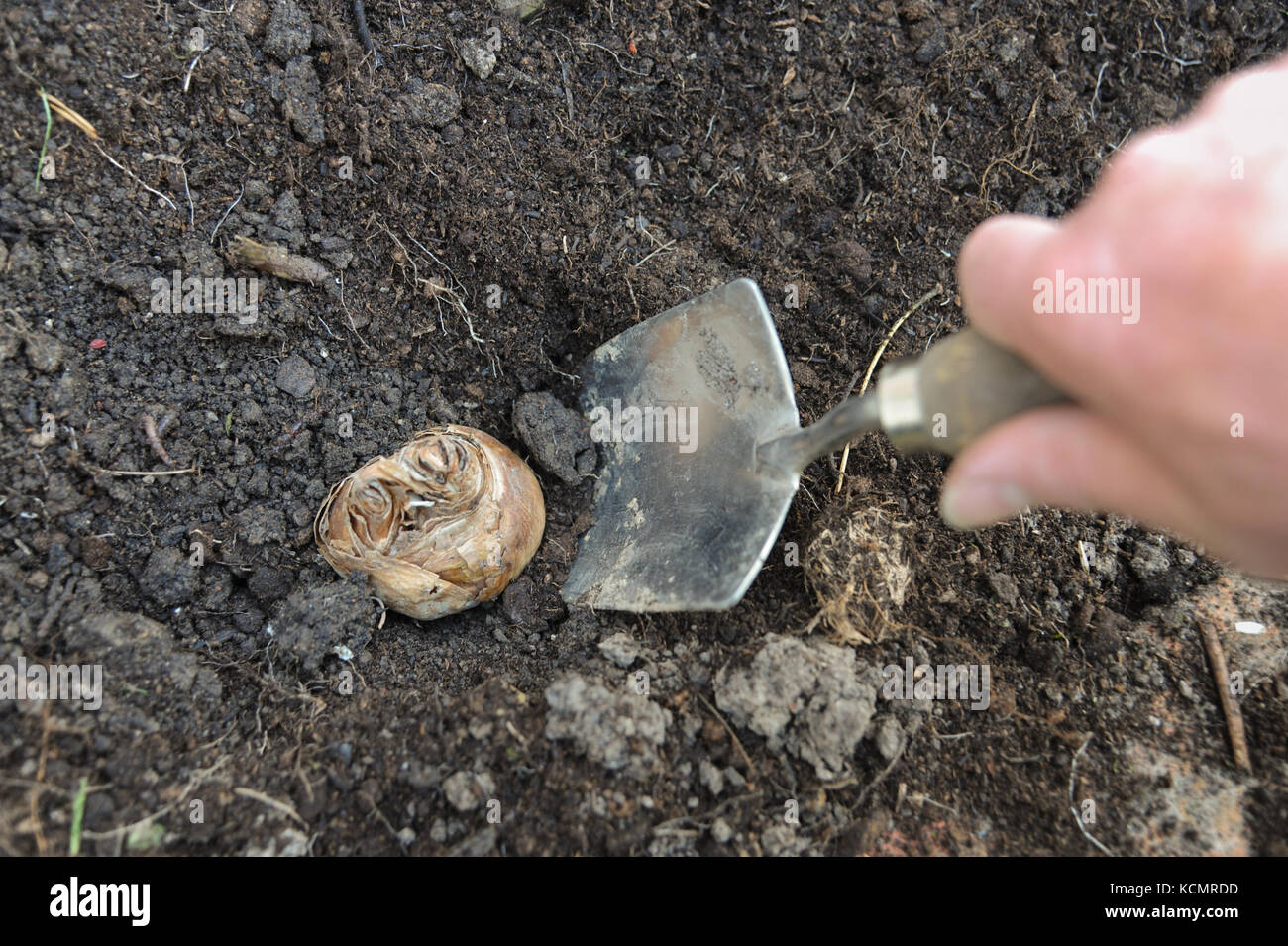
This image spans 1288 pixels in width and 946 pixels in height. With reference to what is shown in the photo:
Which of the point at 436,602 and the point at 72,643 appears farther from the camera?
the point at 436,602

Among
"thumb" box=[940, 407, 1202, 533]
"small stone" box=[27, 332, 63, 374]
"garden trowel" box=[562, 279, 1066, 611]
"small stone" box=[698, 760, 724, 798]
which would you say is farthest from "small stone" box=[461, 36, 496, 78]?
"small stone" box=[698, 760, 724, 798]

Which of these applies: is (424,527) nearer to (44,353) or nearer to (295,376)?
(295,376)

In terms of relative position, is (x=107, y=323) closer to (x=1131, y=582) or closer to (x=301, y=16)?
(x=301, y=16)

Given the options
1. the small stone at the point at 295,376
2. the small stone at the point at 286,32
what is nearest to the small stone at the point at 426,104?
the small stone at the point at 286,32

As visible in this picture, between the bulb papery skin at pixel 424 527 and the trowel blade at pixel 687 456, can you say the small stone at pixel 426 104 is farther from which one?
the bulb papery skin at pixel 424 527

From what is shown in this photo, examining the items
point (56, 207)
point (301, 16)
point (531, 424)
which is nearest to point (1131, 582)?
point (531, 424)

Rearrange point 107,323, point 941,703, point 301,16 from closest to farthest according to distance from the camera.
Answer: point 941,703
point 107,323
point 301,16
